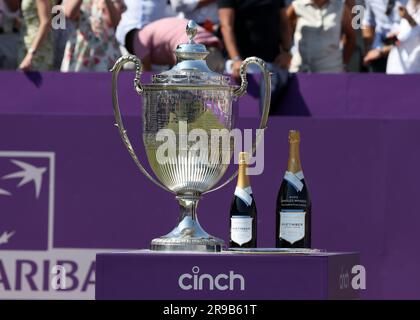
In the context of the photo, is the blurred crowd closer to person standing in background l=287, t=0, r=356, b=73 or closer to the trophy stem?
person standing in background l=287, t=0, r=356, b=73

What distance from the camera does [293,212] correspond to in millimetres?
4766

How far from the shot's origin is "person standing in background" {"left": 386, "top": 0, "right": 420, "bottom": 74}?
7.49 m

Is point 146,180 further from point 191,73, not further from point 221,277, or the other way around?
point 221,277

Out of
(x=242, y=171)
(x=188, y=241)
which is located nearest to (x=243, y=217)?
(x=242, y=171)

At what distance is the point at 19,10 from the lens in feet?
25.0

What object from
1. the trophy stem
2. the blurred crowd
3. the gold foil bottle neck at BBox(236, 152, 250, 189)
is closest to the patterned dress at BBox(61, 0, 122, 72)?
the blurred crowd

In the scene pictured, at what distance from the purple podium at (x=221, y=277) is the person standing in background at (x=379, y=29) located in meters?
3.75

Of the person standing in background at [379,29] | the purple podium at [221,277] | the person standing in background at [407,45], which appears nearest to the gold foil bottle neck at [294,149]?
the purple podium at [221,277]

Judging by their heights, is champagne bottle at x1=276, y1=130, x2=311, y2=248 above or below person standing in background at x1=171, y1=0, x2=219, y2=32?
below

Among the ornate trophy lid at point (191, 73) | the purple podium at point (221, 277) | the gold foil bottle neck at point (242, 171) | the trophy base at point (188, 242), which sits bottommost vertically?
the purple podium at point (221, 277)

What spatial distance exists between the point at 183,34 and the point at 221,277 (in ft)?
10.8

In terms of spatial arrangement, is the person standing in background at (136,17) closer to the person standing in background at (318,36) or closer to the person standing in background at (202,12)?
the person standing in background at (202,12)

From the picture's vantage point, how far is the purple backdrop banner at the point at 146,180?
23.2 feet
